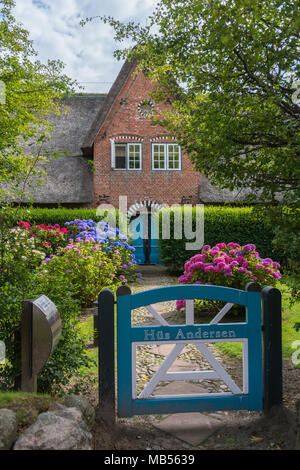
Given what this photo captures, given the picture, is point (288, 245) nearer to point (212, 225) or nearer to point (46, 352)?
point (46, 352)

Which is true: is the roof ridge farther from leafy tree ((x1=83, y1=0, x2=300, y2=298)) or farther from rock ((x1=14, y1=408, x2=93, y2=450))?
rock ((x1=14, y1=408, x2=93, y2=450))

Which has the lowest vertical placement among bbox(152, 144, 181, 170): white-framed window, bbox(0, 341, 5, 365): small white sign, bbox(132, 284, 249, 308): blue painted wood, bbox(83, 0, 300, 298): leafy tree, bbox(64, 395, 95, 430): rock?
bbox(64, 395, 95, 430): rock

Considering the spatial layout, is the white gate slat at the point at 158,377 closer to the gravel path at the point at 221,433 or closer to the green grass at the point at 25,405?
the gravel path at the point at 221,433

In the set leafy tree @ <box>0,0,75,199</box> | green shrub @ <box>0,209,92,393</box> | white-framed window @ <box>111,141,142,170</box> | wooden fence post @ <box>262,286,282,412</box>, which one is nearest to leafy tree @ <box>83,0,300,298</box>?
wooden fence post @ <box>262,286,282,412</box>

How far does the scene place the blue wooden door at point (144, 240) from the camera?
17.1 metres

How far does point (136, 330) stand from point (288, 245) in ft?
4.87

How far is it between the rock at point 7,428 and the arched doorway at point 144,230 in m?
14.6

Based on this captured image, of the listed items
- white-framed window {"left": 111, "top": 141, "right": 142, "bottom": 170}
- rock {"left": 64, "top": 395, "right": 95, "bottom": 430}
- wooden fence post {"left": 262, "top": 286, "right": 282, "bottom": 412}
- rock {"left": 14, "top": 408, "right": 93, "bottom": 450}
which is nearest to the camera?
rock {"left": 14, "top": 408, "right": 93, "bottom": 450}

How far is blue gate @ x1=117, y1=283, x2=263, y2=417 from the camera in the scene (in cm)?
313

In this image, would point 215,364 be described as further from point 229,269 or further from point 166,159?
point 166,159

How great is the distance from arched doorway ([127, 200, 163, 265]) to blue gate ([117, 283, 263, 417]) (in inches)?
541

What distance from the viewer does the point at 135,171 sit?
17.6 meters
